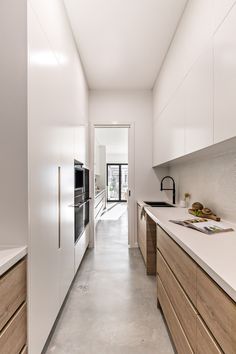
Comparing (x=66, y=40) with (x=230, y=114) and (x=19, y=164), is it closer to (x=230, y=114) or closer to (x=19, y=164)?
(x=19, y=164)

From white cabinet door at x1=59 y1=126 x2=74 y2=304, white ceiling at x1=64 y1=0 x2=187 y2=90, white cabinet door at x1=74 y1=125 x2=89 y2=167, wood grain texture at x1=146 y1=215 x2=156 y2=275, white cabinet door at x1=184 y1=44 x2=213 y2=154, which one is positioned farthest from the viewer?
wood grain texture at x1=146 y1=215 x2=156 y2=275

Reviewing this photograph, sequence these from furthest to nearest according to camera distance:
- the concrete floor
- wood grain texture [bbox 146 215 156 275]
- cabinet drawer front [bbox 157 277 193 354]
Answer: wood grain texture [bbox 146 215 156 275] < the concrete floor < cabinet drawer front [bbox 157 277 193 354]

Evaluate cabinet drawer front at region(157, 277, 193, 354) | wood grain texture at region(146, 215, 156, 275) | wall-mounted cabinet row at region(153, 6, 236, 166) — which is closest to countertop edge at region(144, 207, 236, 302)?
cabinet drawer front at region(157, 277, 193, 354)

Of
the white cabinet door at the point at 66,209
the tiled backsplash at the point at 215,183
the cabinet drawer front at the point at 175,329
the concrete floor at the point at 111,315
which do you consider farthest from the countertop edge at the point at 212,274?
the white cabinet door at the point at 66,209

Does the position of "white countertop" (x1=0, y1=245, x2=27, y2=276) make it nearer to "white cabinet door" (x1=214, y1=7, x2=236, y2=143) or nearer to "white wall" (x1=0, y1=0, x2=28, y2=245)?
"white wall" (x1=0, y1=0, x2=28, y2=245)

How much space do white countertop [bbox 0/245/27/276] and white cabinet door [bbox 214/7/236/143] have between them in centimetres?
123

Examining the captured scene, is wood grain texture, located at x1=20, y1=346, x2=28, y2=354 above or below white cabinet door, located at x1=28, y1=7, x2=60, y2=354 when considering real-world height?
below

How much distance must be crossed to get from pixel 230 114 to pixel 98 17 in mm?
1706

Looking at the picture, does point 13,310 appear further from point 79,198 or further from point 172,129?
point 172,129

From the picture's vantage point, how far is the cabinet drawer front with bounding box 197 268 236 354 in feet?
2.24

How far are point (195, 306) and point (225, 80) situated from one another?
1.18 meters

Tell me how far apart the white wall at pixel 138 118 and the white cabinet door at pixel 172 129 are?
2.04 feet

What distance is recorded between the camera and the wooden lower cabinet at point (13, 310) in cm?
91

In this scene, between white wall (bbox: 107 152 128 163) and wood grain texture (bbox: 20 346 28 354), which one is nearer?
wood grain texture (bbox: 20 346 28 354)
